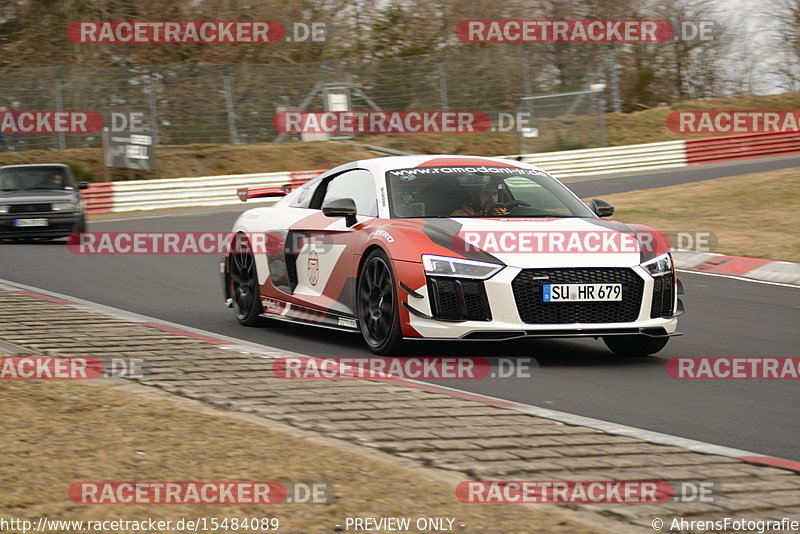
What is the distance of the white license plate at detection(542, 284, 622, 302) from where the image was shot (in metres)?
7.82

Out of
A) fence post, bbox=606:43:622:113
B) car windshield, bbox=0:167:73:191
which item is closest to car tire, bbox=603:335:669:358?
car windshield, bbox=0:167:73:191

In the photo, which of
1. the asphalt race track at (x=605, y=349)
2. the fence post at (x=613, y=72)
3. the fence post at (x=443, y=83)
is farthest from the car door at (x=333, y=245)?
the fence post at (x=613, y=72)

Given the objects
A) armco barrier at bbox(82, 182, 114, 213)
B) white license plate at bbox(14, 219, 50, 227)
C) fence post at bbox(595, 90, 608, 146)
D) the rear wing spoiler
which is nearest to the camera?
the rear wing spoiler

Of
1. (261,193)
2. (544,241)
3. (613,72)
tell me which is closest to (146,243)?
(261,193)

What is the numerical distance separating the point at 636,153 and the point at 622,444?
102 feet

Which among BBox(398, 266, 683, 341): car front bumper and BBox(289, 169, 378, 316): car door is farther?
BBox(289, 169, 378, 316): car door

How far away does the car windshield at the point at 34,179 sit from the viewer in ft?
69.3

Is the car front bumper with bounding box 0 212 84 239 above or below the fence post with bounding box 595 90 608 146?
below

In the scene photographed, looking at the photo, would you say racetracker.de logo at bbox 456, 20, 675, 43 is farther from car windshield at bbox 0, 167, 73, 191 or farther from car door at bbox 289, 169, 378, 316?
car door at bbox 289, 169, 378, 316

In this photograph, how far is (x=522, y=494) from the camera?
4570 mm

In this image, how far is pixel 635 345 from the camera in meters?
8.73

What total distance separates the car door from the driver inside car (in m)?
0.64

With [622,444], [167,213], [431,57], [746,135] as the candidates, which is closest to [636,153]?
[746,135]

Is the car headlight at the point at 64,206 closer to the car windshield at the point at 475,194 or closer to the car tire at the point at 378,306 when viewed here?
the car windshield at the point at 475,194
